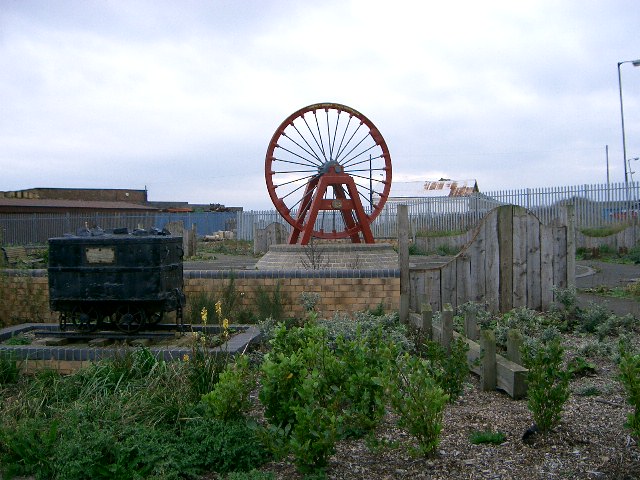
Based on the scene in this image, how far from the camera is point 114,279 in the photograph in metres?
8.27

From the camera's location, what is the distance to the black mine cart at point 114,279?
823 centimetres

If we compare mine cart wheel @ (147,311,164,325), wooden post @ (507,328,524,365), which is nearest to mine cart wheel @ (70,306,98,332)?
mine cart wheel @ (147,311,164,325)

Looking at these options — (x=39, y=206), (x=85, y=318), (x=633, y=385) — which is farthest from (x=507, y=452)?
(x=39, y=206)

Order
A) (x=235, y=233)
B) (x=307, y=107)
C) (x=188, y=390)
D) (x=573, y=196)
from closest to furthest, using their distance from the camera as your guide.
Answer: (x=188, y=390) → (x=307, y=107) → (x=573, y=196) → (x=235, y=233)

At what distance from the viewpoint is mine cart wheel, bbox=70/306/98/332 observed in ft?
28.0

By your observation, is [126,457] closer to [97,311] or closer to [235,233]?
[97,311]

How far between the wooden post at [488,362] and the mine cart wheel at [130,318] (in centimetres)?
410

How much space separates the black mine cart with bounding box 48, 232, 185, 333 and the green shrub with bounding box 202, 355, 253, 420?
330 cm

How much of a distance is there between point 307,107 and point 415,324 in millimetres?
8951

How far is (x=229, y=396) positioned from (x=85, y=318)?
4.14m

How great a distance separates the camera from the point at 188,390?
594 centimetres

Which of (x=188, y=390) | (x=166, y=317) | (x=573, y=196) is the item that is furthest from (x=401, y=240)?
(x=573, y=196)

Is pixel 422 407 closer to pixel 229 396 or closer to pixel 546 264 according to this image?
pixel 229 396

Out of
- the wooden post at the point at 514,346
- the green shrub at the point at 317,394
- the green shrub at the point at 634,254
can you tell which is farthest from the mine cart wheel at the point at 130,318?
the green shrub at the point at 634,254
